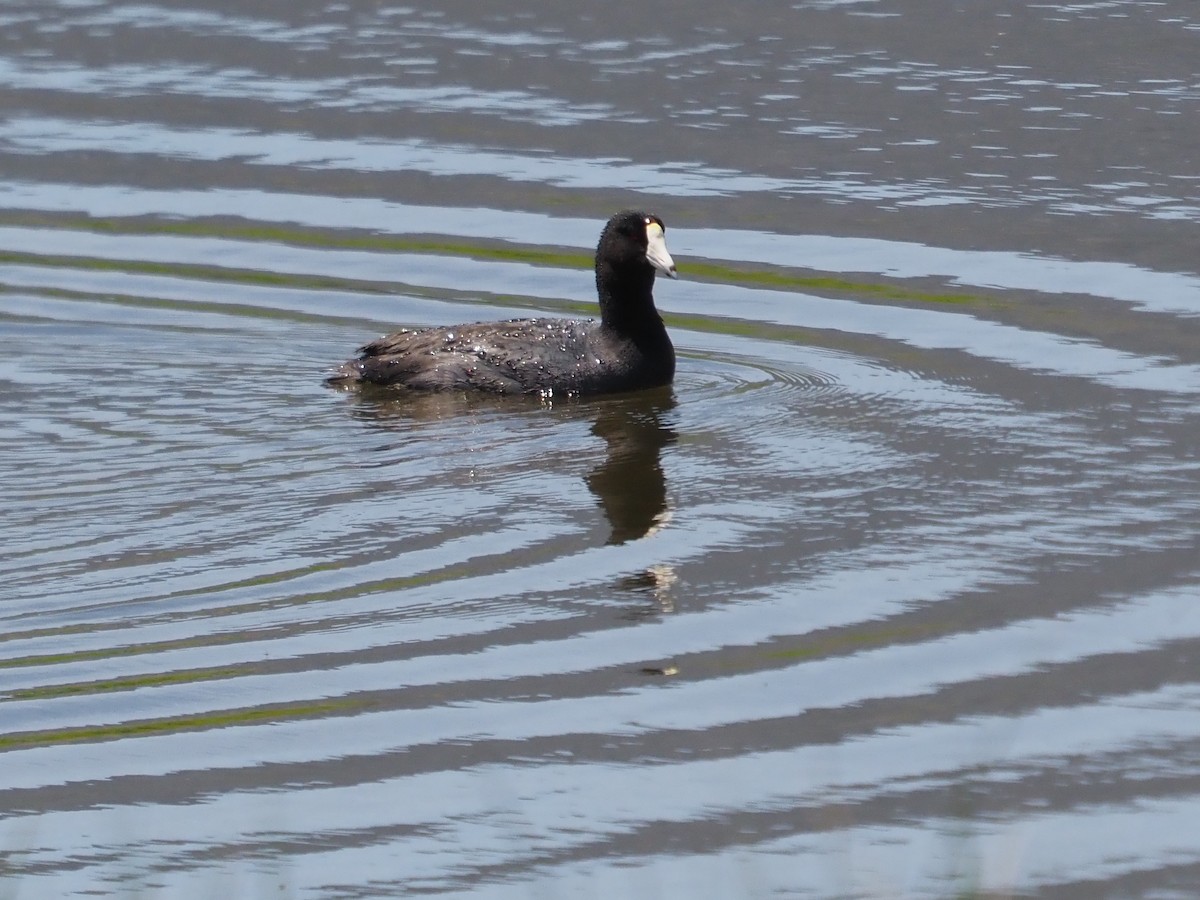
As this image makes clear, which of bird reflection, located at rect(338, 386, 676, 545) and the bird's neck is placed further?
the bird's neck

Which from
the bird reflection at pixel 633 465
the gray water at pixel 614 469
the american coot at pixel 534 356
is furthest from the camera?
the american coot at pixel 534 356

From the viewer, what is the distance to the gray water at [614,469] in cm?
660

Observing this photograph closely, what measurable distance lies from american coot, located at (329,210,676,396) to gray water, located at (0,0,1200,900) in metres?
0.18

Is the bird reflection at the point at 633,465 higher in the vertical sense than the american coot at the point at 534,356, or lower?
lower

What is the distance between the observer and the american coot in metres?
11.9

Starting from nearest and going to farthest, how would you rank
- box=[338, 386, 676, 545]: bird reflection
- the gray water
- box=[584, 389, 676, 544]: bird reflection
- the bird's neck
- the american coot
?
1. the gray water
2. box=[584, 389, 676, 544]: bird reflection
3. box=[338, 386, 676, 545]: bird reflection
4. the american coot
5. the bird's neck

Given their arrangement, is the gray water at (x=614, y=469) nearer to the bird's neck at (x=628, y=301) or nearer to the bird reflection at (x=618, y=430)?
the bird reflection at (x=618, y=430)

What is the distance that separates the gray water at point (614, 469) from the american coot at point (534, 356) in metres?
0.18

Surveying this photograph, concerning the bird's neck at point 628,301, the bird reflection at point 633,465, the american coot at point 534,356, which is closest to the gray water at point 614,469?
the bird reflection at point 633,465

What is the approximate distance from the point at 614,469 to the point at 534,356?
159 cm

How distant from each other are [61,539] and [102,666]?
1.56 meters

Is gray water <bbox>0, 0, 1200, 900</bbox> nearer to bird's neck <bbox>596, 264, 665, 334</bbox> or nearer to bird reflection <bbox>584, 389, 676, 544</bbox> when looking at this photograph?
bird reflection <bbox>584, 389, 676, 544</bbox>

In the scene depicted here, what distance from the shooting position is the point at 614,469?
1041cm

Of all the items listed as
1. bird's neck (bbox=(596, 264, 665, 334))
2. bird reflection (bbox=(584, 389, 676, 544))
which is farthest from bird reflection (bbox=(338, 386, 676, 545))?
bird's neck (bbox=(596, 264, 665, 334))
